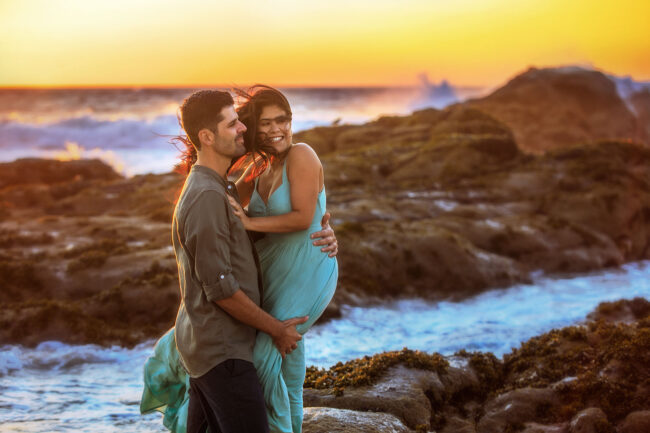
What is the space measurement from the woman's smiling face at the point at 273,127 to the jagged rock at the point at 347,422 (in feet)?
10.5

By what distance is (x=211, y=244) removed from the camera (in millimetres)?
4371

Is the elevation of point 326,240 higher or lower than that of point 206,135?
lower

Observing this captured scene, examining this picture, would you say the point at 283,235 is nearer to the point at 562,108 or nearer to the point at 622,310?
the point at 622,310

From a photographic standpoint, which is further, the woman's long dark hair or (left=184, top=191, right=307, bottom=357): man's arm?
the woman's long dark hair

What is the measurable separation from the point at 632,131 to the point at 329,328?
54661mm

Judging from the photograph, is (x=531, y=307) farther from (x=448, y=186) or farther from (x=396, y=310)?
(x=448, y=186)

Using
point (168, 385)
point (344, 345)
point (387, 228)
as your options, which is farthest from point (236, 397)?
point (387, 228)

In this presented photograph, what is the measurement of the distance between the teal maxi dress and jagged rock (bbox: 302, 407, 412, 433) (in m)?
1.30

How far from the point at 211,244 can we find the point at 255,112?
4.51ft

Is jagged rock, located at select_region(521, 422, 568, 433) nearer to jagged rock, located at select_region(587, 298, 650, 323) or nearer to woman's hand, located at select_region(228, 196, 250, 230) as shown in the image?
woman's hand, located at select_region(228, 196, 250, 230)

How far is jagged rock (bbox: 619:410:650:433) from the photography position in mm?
7484

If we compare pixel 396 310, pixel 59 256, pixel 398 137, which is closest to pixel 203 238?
pixel 396 310

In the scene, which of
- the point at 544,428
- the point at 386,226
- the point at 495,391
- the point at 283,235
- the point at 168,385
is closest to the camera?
the point at 283,235

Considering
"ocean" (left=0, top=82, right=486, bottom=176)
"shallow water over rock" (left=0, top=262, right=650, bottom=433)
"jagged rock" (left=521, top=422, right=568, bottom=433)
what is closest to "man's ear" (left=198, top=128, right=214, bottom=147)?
"jagged rock" (left=521, top=422, right=568, bottom=433)
